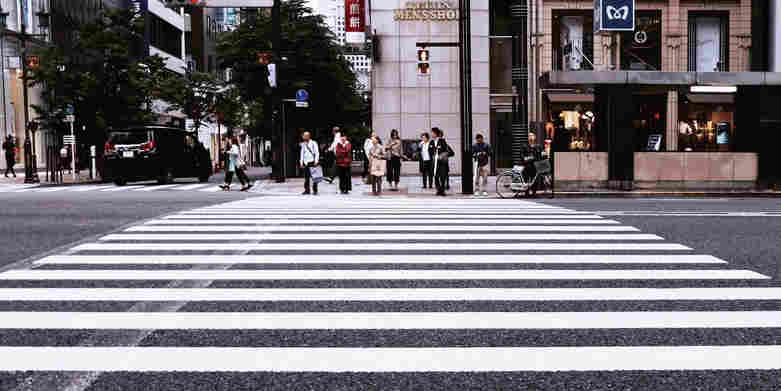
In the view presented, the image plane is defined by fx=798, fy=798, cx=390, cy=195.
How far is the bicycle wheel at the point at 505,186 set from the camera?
21.1 meters

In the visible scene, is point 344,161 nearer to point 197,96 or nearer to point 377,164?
point 377,164

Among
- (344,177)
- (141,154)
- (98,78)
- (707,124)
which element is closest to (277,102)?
(141,154)

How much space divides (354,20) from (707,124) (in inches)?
852

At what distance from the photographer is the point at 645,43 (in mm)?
35344

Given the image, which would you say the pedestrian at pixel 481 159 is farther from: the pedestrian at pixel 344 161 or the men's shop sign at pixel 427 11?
the men's shop sign at pixel 427 11

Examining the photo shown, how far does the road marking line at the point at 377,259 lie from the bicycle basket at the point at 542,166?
11.9 m

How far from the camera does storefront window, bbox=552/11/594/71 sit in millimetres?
35344

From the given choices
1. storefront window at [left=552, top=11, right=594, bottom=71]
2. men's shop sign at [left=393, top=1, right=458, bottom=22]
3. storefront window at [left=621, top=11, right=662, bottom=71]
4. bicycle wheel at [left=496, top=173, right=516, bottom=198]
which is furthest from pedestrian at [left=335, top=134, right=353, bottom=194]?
storefront window at [left=621, top=11, right=662, bottom=71]

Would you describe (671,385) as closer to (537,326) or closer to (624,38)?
(537,326)

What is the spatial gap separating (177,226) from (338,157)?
11.3 metres

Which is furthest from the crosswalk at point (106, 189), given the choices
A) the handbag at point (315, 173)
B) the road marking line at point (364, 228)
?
the road marking line at point (364, 228)

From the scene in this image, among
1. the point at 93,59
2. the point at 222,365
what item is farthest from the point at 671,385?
the point at 93,59

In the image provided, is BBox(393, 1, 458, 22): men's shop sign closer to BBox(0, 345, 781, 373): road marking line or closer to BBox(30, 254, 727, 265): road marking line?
BBox(30, 254, 727, 265): road marking line

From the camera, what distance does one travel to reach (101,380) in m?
4.16
